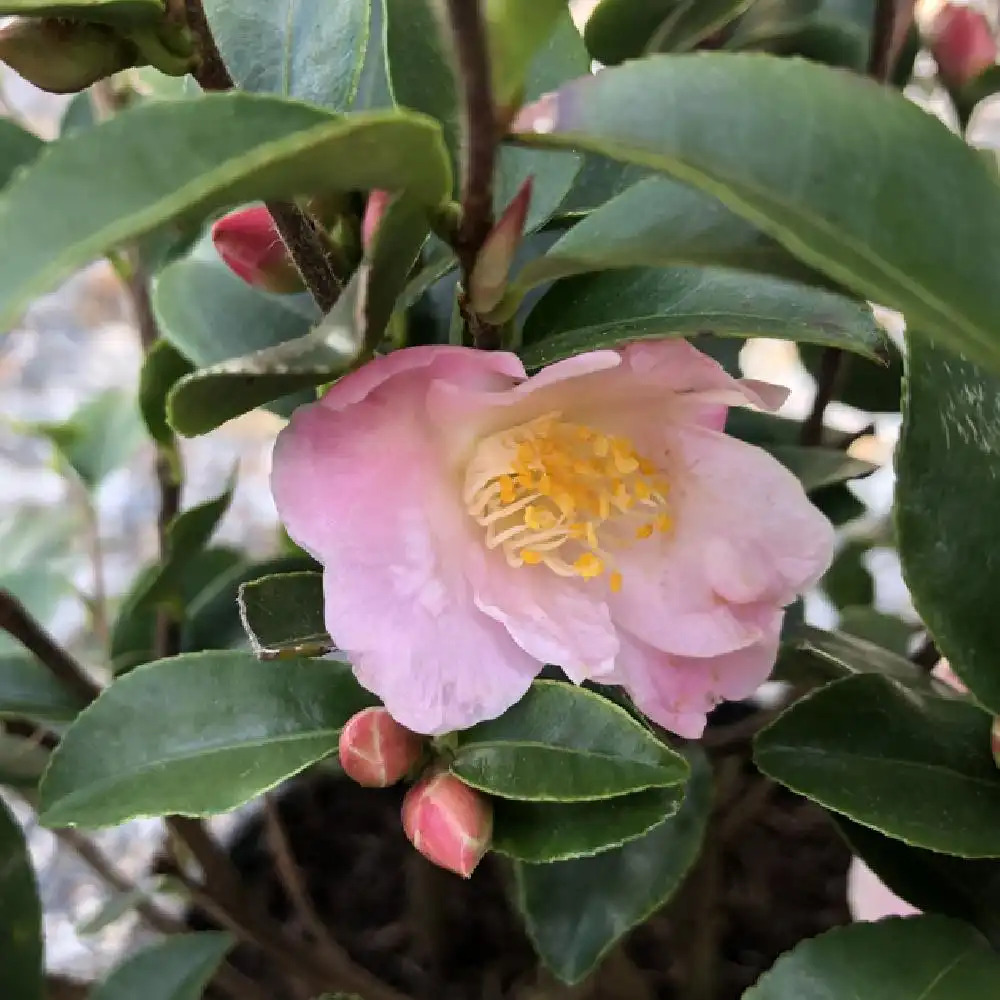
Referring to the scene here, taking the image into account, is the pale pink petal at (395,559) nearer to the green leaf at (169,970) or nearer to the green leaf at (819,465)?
the green leaf at (819,465)

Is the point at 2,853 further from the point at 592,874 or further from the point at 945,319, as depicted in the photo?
the point at 945,319

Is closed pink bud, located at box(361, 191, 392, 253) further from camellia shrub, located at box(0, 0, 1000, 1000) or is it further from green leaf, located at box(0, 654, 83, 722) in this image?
green leaf, located at box(0, 654, 83, 722)

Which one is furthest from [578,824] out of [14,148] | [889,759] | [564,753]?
[14,148]

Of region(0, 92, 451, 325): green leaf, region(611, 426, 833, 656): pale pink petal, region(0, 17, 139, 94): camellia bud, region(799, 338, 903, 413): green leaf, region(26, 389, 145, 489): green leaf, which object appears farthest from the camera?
region(26, 389, 145, 489): green leaf

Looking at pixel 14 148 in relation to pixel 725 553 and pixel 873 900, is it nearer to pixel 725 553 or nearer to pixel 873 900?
pixel 725 553

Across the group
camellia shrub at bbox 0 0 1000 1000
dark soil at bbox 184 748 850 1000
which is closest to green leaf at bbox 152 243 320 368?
camellia shrub at bbox 0 0 1000 1000

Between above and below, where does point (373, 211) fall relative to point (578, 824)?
above
